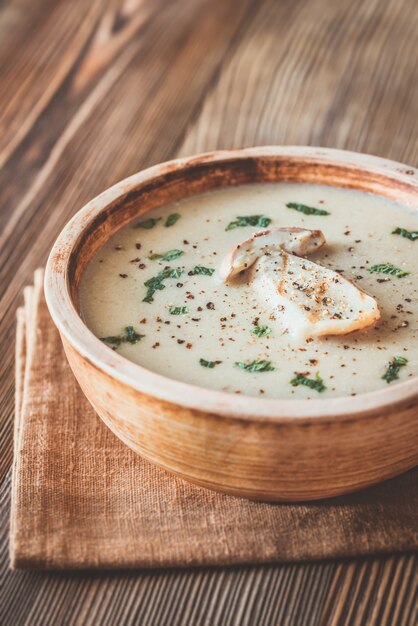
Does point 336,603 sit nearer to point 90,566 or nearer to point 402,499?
point 402,499

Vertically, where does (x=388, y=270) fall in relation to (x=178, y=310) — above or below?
above

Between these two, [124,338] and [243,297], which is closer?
[124,338]

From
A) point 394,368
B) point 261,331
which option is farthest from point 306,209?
point 394,368

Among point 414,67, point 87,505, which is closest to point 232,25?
point 414,67

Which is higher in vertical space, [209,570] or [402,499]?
[402,499]

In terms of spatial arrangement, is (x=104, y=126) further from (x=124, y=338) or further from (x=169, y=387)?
(x=169, y=387)

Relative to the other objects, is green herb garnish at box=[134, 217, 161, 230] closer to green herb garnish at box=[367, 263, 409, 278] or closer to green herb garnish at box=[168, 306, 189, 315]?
green herb garnish at box=[168, 306, 189, 315]

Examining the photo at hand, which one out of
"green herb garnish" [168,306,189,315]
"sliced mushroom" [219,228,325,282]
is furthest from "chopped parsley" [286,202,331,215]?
"green herb garnish" [168,306,189,315]
